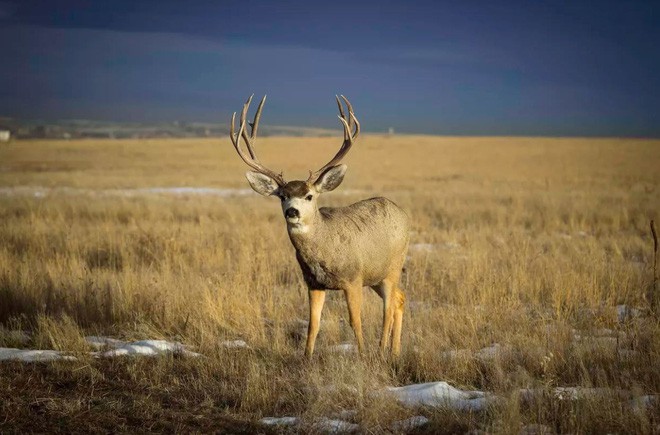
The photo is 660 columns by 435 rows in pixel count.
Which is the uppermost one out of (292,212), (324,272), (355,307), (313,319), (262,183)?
(262,183)

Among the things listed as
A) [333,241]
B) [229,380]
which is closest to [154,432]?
[229,380]

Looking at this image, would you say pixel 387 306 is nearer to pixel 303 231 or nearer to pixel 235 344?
pixel 303 231

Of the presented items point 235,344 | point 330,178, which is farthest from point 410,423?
point 235,344

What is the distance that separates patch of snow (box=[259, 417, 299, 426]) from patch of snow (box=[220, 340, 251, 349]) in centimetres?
198

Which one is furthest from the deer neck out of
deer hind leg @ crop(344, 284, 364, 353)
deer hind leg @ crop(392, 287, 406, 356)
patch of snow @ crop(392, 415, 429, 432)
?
patch of snow @ crop(392, 415, 429, 432)

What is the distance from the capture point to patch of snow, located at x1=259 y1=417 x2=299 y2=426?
14.9 ft

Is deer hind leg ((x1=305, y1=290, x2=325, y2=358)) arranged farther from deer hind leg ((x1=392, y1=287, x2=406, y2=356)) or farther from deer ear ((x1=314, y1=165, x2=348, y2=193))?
deer ear ((x1=314, y1=165, x2=348, y2=193))

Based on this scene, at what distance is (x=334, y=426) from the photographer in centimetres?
447

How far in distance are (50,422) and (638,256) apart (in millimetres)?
11152

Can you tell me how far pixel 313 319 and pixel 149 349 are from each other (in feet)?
5.90

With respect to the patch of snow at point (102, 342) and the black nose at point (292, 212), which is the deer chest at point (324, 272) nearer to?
the black nose at point (292, 212)

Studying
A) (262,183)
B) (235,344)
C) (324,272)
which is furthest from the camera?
(235,344)

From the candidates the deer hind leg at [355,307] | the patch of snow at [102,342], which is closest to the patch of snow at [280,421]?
the deer hind leg at [355,307]

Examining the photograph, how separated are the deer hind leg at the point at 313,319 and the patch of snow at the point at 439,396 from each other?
116 cm
